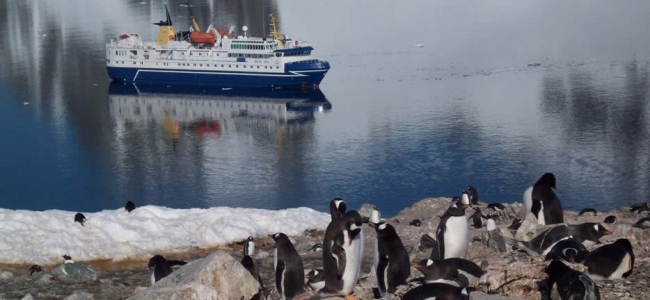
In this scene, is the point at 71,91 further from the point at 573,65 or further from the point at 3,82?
the point at 573,65

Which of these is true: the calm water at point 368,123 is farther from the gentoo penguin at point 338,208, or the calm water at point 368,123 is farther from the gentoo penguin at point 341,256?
the gentoo penguin at point 341,256

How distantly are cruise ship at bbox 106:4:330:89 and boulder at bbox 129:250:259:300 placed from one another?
1129 inches

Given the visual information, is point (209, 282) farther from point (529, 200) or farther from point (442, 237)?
point (529, 200)

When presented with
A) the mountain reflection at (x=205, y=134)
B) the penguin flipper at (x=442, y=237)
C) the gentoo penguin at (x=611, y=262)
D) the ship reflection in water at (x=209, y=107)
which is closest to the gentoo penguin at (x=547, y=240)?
the penguin flipper at (x=442, y=237)

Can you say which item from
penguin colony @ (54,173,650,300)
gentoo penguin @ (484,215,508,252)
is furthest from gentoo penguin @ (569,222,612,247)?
gentoo penguin @ (484,215,508,252)

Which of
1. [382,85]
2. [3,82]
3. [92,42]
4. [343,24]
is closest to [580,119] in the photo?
[382,85]

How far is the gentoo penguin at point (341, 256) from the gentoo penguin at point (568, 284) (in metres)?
1.69

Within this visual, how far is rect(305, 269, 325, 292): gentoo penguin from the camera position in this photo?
282 inches

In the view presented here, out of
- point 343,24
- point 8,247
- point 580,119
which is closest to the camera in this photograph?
point 8,247

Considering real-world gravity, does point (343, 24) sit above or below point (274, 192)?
Result: above

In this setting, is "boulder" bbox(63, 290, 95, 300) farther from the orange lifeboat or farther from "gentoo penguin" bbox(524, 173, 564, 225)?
the orange lifeboat

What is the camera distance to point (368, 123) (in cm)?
2620

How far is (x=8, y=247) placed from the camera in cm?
1012

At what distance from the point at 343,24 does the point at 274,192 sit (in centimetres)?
3388
